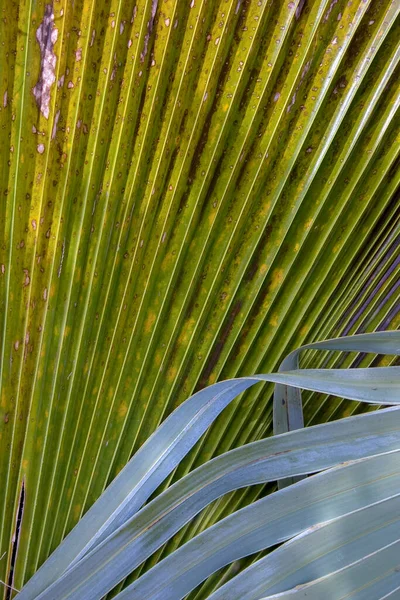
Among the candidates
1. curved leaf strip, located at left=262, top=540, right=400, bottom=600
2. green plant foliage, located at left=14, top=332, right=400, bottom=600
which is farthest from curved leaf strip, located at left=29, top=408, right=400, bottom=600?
curved leaf strip, located at left=262, top=540, right=400, bottom=600

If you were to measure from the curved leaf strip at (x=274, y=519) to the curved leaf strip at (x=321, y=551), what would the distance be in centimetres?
1

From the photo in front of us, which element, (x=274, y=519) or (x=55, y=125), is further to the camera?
(x=55, y=125)

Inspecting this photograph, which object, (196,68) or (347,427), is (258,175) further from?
(347,427)

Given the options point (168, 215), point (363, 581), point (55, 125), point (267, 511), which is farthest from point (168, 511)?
point (55, 125)

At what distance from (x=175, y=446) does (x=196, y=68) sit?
497mm

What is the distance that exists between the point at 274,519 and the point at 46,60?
0.62 m

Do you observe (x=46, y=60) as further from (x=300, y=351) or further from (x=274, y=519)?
(x=274, y=519)

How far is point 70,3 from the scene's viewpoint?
577mm

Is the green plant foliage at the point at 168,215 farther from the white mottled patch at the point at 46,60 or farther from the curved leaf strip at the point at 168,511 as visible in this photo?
the curved leaf strip at the point at 168,511

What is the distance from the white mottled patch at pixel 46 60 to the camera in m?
0.58

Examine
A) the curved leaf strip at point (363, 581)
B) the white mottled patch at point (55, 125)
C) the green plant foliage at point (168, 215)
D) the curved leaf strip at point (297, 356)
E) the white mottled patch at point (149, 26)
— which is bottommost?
the curved leaf strip at point (363, 581)

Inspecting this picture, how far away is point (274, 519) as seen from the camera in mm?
495

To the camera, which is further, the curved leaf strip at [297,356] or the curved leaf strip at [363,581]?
the curved leaf strip at [297,356]

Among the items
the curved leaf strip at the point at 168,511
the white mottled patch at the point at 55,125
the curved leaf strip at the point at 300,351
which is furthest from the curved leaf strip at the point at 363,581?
the white mottled patch at the point at 55,125
